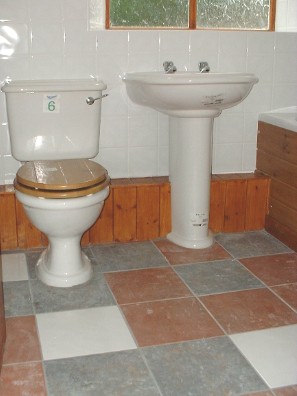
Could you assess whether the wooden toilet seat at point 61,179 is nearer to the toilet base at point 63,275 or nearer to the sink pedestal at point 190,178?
the toilet base at point 63,275

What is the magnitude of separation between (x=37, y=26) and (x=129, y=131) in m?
0.70

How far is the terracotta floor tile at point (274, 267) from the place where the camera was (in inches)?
96.4

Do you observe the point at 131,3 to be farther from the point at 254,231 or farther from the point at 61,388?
the point at 61,388

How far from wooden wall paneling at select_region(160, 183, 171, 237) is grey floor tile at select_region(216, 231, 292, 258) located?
29 centimetres

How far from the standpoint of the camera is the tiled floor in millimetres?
1706

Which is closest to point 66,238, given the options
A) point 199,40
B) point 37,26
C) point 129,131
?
point 129,131

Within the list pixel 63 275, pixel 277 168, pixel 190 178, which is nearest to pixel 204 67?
pixel 190 178

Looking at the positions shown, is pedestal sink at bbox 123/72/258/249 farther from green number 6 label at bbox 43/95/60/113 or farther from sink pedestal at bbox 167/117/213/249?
green number 6 label at bbox 43/95/60/113

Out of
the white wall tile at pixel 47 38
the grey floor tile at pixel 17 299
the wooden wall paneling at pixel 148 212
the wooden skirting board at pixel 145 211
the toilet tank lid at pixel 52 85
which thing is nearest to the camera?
the grey floor tile at pixel 17 299

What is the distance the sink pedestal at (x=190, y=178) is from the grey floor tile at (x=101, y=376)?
1051 mm

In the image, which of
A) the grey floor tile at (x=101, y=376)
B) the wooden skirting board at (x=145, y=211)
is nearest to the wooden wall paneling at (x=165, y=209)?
the wooden skirting board at (x=145, y=211)

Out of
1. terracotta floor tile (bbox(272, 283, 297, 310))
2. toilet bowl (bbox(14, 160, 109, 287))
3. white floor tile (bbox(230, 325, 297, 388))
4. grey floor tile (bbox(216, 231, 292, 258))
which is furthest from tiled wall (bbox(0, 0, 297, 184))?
white floor tile (bbox(230, 325, 297, 388))

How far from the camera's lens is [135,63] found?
110 inches

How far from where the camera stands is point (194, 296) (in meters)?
2.28
